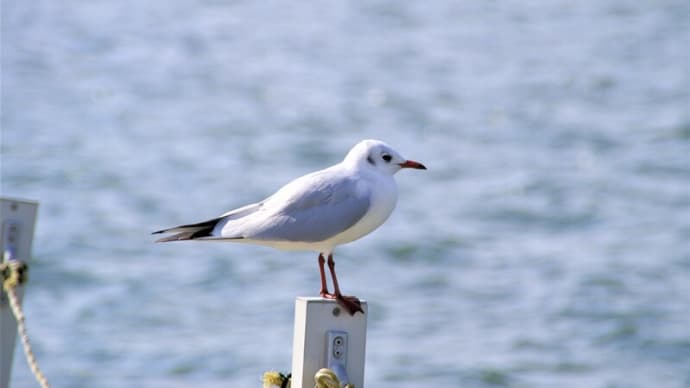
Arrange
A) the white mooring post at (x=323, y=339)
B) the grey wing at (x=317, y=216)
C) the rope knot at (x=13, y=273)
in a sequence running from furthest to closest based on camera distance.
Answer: the rope knot at (x=13, y=273) < the grey wing at (x=317, y=216) < the white mooring post at (x=323, y=339)

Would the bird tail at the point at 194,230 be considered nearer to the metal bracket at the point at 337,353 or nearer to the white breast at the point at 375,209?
the white breast at the point at 375,209

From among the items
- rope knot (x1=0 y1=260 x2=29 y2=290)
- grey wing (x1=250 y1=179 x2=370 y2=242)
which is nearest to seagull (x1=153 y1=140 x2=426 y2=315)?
grey wing (x1=250 y1=179 x2=370 y2=242)

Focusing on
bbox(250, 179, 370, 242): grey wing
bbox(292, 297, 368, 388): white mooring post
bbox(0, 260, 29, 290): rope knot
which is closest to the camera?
bbox(292, 297, 368, 388): white mooring post

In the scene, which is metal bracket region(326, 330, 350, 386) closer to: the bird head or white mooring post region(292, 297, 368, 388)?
white mooring post region(292, 297, 368, 388)

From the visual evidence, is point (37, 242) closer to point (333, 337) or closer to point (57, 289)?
point (57, 289)

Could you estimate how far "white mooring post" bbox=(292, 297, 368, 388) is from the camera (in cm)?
326

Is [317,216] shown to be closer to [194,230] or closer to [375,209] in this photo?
[375,209]

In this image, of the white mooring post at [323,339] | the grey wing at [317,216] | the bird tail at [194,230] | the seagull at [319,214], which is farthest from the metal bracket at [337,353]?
the bird tail at [194,230]

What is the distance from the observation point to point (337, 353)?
3.29m

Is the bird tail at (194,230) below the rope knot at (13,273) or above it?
below

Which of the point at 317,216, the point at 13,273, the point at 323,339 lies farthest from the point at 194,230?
the point at 13,273

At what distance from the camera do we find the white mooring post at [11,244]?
15.4ft

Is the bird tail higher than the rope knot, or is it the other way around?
the rope knot

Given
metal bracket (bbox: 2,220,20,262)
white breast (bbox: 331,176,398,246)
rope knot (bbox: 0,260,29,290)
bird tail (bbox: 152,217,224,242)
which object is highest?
metal bracket (bbox: 2,220,20,262)
